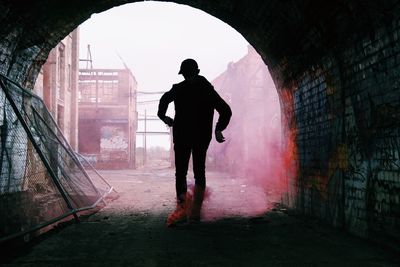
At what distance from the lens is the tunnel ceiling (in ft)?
14.1

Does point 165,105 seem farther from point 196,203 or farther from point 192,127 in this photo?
point 196,203

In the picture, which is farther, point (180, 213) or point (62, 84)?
point (62, 84)

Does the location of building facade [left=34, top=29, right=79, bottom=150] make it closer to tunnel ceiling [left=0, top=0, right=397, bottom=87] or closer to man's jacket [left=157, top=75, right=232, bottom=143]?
tunnel ceiling [left=0, top=0, right=397, bottom=87]

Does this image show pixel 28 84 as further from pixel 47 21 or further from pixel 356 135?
pixel 356 135

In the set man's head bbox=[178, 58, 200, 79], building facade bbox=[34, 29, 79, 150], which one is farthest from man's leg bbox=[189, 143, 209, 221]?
building facade bbox=[34, 29, 79, 150]

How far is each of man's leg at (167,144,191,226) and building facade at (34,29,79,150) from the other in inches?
334

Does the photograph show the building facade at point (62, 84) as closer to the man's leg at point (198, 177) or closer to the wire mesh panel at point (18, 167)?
the wire mesh panel at point (18, 167)

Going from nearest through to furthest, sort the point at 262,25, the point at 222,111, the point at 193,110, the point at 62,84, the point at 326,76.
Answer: the point at 193,110, the point at 222,111, the point at 326,76, the point at 262,25, the point at 62,84

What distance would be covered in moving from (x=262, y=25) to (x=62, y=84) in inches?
614

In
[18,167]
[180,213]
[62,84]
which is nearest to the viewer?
[180,213]

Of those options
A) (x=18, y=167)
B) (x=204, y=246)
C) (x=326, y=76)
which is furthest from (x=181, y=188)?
(x=18, y=167)

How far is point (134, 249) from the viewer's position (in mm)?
3654

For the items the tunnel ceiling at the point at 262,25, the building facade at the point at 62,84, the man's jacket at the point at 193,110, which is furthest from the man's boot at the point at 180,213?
the building facade at the point at 62,84

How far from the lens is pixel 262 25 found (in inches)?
249
